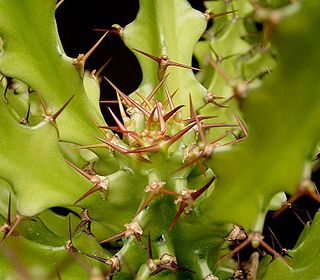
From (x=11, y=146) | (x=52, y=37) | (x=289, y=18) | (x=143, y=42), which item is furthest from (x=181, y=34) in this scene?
(x=289, y=18)

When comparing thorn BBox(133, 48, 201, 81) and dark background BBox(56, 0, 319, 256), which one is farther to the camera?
dark background BBox(56, 0, 319, 256)

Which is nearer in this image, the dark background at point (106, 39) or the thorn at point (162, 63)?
the thorn at point (162, 63)

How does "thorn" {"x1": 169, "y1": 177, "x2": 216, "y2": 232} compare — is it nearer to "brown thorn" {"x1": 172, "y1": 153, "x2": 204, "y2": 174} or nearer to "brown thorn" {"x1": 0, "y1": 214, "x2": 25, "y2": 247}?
"brown thorn" {"x1": 172, "y1": 153, "x2": 204, "y2": 174}

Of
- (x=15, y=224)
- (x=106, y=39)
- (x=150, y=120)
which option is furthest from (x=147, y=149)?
(x=106, y=39)

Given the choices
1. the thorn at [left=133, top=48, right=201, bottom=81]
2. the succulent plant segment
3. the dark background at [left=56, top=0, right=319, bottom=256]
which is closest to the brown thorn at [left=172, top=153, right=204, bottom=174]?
the succulent plant segment

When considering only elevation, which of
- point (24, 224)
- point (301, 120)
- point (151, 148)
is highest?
point (301, 120)

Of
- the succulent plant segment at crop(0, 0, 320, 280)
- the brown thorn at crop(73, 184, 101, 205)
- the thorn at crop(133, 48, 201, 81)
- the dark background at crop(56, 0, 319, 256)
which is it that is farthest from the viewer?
the dark background at crop(56, 0, 319, 256)

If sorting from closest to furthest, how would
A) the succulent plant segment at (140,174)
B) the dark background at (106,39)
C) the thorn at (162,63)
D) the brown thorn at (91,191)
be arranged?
the succulent plant segment at (140,174)
the brown thorn at (91,191)
the thorn at (162,63)
the dark background at (106,39)

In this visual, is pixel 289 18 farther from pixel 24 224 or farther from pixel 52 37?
pixel 24 224

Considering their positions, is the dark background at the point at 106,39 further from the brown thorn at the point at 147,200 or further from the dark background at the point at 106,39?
the brown thorn at the point at 147,200

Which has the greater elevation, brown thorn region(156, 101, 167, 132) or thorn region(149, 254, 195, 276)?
brown thorn region(156, 101, 167, 132)

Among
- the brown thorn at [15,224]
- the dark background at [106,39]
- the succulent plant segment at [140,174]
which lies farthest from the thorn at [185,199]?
the dark background at [106,39]
